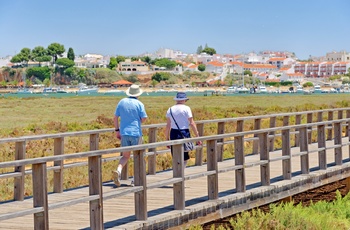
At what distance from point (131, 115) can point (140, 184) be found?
254 cm

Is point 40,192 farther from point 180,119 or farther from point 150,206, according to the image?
point 180,119

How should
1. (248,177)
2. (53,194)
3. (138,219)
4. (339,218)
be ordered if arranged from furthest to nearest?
(248,177)
(339,218)
(53,194)
(138,219)

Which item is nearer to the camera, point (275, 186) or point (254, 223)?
point (254, 223)

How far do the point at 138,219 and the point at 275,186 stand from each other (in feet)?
12.2

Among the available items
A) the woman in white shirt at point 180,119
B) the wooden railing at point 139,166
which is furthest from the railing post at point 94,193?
the woman in white shirt at point 180,119

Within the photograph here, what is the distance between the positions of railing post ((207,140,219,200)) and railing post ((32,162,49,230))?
356 centimetres

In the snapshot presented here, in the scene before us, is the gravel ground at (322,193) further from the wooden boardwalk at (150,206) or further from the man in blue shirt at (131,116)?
the man in blue shirt at (131,116)

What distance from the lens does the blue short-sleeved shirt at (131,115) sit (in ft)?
40.7

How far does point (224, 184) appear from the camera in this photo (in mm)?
13484

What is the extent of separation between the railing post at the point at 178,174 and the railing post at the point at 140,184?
34.6 inches

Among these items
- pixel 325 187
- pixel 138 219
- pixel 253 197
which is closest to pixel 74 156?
pixel 138 219

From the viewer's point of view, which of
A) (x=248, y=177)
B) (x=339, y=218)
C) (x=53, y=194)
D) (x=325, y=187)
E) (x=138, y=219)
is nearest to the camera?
(x=138, y=219)

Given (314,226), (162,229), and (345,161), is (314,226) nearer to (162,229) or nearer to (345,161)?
(162,229)

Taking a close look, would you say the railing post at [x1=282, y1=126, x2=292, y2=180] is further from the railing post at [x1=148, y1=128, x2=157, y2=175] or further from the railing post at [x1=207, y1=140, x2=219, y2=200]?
the railing post at [x1=207, y1=140, x2=219, y2=200]
